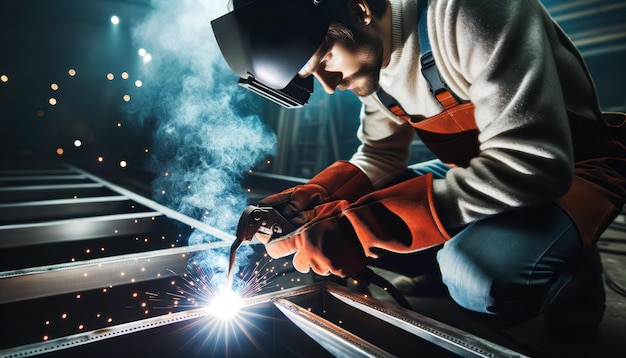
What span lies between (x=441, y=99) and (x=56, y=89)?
31.2 ft

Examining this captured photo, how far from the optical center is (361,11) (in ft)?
3.90

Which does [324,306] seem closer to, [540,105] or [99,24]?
[540,105]

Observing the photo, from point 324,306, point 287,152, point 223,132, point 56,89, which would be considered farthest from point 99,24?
point 324,306

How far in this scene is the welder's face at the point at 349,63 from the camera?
1.17 m

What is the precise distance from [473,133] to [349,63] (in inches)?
20.8

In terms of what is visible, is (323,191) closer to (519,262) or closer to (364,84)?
(364,84)

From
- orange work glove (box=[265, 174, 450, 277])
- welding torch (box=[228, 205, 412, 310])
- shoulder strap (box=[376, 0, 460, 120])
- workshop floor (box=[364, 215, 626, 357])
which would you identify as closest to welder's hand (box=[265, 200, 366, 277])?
orange work glove (box=[265, 174, 450, 277])

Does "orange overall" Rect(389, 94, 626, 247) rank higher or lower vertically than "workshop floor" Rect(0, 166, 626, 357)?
higher

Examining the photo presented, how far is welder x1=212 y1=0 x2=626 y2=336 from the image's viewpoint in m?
0.92

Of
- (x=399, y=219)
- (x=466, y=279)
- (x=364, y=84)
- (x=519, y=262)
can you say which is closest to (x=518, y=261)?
(x=519, y=262)

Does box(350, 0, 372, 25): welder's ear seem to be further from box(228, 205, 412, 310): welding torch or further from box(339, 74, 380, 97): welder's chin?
box(228, 205, 412, 310): welding torch

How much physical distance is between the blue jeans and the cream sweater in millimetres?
138

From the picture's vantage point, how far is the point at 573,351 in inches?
54.8

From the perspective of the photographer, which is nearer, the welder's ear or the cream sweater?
the cream sweater
